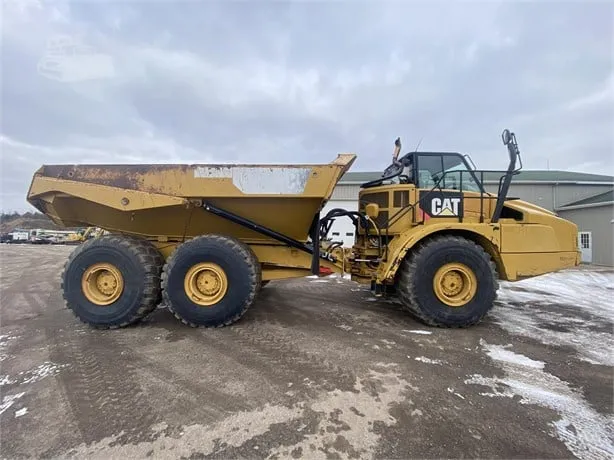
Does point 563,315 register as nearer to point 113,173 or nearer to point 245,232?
point 245,232

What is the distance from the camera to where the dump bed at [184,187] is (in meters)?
4.43

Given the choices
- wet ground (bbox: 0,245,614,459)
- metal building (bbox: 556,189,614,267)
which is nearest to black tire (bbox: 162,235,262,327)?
wet ground (bbox: 0,245,614,459)

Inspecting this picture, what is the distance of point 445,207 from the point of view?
496cm

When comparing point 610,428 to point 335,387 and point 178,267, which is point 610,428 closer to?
point 335,387

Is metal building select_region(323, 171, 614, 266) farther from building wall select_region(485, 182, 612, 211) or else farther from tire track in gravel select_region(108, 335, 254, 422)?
tire track in gravel select_region(108, 335, 254, 422)

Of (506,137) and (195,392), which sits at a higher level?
(506,137)

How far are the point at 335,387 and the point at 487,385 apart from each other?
1.38m

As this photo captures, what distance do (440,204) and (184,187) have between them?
3.65m

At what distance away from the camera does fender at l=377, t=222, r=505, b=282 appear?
451 cm

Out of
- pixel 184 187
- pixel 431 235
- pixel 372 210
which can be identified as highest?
pixel 184 187

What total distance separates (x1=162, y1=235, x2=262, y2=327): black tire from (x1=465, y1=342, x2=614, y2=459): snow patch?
2.76m

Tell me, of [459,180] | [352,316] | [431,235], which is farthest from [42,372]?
[459,180]

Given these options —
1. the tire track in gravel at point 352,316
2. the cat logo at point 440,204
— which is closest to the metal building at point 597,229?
the cat logo at point 440,204

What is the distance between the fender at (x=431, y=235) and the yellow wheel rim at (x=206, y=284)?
2204 mm
